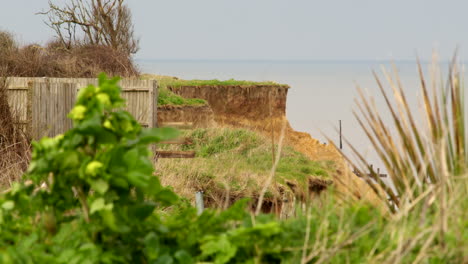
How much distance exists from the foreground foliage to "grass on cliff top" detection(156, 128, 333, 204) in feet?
21.2

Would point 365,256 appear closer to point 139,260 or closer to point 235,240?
point 235,240

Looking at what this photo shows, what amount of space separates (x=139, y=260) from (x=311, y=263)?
534 millimetres

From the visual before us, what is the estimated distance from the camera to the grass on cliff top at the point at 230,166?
1134 cm

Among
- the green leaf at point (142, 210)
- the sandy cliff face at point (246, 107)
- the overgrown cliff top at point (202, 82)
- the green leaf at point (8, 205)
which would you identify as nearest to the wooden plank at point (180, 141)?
the overgrown cliff top at point (202, 82)

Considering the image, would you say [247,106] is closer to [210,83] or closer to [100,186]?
[210,83]

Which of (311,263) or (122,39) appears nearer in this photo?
(311,263)

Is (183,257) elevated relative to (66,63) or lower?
lower

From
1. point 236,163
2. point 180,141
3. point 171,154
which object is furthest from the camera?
point 180,141

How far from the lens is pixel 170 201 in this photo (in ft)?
6.45

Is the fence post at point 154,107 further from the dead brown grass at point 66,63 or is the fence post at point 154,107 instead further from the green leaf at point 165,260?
the green leaf at point 165,260

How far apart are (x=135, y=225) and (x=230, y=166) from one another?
37.5 feet

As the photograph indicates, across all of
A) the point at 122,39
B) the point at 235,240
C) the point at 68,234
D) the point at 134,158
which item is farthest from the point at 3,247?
the point at 122,39

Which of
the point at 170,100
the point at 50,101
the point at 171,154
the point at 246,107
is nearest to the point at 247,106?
the point at 246,107

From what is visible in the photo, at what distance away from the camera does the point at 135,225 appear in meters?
1.92
